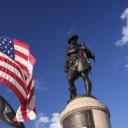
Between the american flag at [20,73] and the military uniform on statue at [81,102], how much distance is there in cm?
167

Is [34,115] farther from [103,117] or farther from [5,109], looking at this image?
[103,117]

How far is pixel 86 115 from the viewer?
13562mm

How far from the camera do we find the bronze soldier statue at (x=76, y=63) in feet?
49.8

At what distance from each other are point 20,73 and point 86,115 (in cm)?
421

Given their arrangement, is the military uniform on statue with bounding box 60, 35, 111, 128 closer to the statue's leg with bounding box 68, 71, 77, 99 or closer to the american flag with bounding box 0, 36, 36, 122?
the statue's leg with bounding box 68, 71, 77, 99

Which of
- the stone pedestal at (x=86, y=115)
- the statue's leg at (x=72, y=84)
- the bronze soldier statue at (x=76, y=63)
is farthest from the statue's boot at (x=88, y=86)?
the statue's leg at (x=72, y=84)

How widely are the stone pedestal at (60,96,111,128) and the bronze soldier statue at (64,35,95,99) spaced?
979 millimetres

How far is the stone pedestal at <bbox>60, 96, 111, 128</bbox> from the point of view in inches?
530

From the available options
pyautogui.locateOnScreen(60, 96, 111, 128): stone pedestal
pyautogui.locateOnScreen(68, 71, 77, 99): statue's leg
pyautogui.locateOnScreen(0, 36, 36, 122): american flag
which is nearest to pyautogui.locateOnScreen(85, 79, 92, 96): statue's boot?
pyautogui.locateOnScreen(60, 96, 111, 128): stone pedestal

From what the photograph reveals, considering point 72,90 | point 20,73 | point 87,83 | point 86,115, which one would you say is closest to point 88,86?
point 87,83

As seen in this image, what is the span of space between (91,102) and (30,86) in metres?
3.43

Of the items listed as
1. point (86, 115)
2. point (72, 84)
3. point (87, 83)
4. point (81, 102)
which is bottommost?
point (86, 115)

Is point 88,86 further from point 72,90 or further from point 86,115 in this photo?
point 86,115

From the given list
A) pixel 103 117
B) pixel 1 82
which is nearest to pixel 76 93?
pixel 103 117
